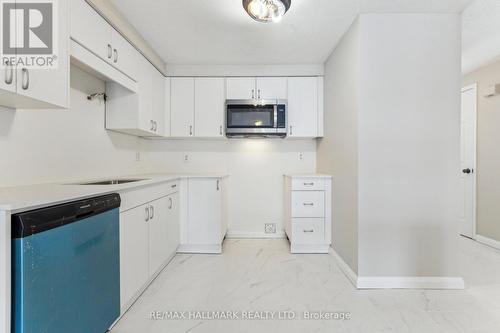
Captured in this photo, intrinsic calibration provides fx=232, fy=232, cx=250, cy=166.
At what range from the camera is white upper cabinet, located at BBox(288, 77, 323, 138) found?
2.95 m

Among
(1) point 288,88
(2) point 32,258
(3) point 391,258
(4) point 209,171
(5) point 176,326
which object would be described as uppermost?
(1) point 288,88

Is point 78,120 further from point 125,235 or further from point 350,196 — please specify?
point 350,196

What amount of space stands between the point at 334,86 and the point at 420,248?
1734 mm

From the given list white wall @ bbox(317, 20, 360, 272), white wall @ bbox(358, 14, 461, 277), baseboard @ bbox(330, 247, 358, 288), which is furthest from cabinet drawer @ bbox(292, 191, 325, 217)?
white wall @ bbox(358, 14, 461, 277)

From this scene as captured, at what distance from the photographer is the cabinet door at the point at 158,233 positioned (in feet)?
6.22

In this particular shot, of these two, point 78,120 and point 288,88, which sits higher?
point 288,88

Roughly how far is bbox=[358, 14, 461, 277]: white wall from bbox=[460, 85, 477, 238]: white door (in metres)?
1.74

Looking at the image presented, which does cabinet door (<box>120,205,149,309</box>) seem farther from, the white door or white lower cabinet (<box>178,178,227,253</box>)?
the white door

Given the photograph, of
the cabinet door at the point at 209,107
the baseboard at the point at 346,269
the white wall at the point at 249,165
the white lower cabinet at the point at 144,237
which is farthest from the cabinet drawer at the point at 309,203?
the white lower cabinet at the point at 144,237

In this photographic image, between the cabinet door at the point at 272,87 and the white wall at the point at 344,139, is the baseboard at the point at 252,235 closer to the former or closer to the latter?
the white wall at the point at 344,139

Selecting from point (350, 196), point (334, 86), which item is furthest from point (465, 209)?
point (334, 86)

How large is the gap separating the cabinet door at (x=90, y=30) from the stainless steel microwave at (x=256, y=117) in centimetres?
142

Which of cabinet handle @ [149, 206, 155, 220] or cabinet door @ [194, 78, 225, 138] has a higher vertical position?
cabinet door @ [194, 78, 225, 138]

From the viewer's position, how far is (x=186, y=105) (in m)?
2.99
